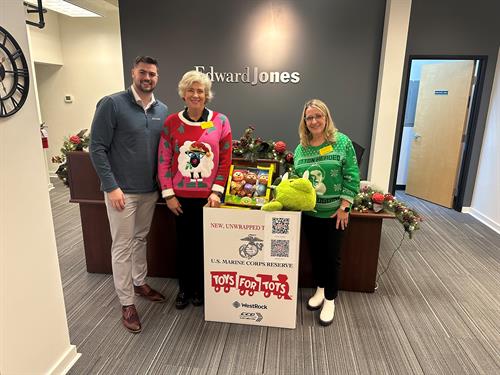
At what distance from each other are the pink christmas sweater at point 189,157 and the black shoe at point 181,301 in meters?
0.74

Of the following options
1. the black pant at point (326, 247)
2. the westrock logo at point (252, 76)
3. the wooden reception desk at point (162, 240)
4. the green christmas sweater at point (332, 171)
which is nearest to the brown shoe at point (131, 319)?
the wooden reception desk at point (162, 240)

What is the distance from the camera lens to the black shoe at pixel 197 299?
94.6 inches

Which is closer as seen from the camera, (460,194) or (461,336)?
(461,336)

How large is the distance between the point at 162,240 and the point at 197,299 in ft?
1.84

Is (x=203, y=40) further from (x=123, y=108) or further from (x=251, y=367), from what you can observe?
(x=251, y=367)

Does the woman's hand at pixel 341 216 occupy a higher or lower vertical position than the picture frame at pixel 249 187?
lower

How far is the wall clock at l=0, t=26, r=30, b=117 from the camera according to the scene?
1.34 metres

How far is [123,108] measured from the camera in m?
1.96

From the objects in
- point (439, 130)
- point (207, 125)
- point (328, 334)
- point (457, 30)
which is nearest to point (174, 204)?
point (207, 125)

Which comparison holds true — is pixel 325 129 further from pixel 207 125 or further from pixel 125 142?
pixel 125 142

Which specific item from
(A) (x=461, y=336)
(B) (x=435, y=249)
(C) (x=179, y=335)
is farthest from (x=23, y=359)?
(B) (x=435, y=249)

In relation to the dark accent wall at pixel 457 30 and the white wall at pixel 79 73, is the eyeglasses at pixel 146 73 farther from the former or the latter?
the white wall at pixel 79 73

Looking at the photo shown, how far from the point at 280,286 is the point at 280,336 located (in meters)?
0.31

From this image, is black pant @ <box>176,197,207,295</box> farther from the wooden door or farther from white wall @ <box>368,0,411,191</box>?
the wooden door
